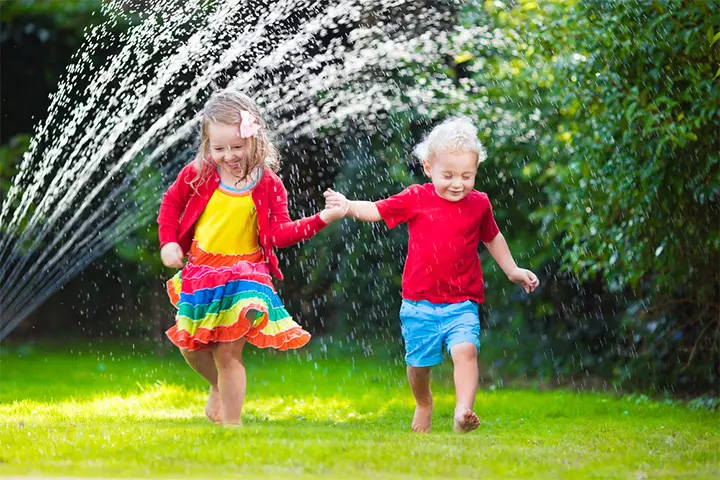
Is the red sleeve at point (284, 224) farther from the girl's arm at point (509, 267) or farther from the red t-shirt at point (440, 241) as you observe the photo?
the girl's arm at point (509, 267)

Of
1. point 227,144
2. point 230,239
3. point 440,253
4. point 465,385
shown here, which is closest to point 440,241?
point 440,253

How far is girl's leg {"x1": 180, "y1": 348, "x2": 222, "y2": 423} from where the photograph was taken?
4684mm

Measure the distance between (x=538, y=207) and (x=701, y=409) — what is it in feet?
6.46

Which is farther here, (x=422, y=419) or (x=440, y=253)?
(x=422, y=419)

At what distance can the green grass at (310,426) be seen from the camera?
3.43 meters

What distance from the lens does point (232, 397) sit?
4.43 metres

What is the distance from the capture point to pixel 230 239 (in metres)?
4.51

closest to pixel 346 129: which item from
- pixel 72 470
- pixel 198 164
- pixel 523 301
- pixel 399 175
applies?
pixel 399 175

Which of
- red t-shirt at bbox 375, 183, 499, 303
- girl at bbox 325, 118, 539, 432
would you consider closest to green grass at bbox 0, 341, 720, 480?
girl at bbox 325, 118, 539, 432

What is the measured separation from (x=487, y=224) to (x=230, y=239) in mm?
1118

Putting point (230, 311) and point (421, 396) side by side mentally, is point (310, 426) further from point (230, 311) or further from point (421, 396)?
point (230, 311)

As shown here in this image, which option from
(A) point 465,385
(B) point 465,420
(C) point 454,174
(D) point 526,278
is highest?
(C) point 454,174

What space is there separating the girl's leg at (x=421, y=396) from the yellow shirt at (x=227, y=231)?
843 millimetres

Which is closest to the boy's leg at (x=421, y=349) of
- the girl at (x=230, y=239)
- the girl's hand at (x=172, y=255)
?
the girl at (x=230, y=239)
